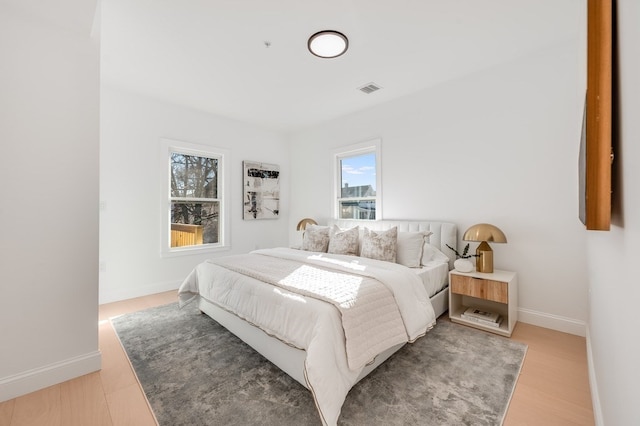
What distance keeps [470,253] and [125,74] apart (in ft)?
15.0

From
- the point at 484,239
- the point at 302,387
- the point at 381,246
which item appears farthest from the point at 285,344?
the point at 484,239

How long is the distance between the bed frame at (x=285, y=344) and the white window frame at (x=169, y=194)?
1.32 meters

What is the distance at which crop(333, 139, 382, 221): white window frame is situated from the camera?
4055 millimetres

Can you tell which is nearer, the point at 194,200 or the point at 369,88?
the point at 369,88

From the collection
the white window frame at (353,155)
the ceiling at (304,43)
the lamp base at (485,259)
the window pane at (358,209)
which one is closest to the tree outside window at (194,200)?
the ceiling at (304,43)

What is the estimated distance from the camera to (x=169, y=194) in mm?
4016

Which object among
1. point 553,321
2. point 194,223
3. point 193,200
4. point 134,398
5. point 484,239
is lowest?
point 134,398

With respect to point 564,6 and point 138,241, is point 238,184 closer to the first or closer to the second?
point 138,241

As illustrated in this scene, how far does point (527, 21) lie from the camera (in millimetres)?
2287

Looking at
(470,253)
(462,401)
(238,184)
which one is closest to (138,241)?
(238,184)

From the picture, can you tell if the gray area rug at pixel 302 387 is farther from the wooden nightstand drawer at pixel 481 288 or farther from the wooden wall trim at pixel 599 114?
the wooden wall trim at pixel 599 114

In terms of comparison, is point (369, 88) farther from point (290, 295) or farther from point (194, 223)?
point (194, 223)

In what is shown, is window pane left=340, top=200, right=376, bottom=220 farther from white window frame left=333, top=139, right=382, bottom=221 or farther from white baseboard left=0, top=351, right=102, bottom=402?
white baseboard left=0, top=351, right=102, bottom=402

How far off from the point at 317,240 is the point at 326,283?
5.35ft
